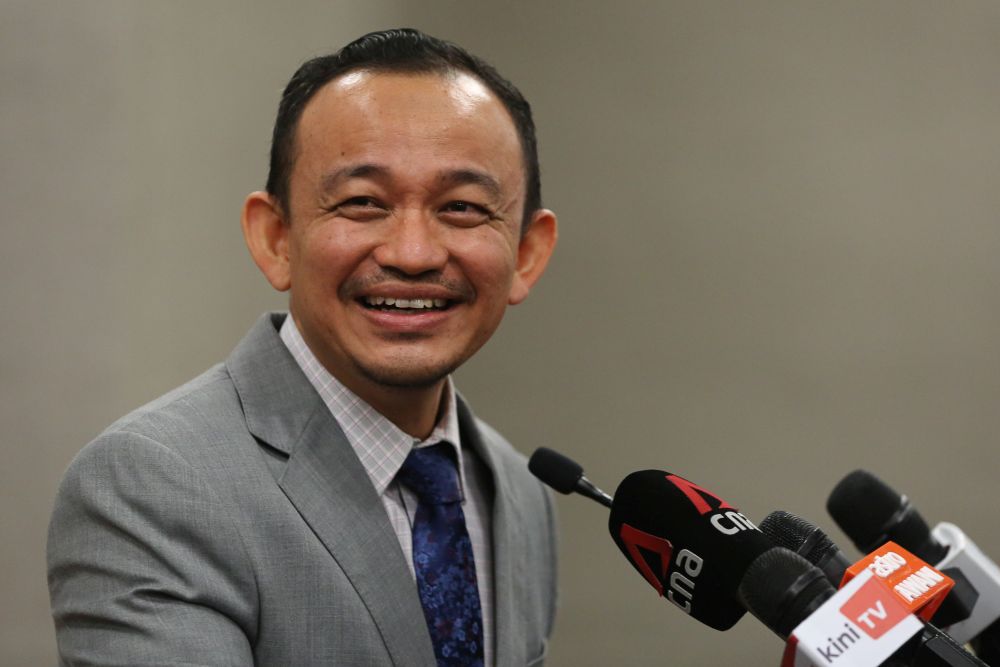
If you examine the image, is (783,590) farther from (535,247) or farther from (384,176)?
(535,247)

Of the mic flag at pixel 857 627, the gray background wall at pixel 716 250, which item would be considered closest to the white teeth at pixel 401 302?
the mic flag at pixel 857 627

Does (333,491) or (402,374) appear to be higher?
(402,374)

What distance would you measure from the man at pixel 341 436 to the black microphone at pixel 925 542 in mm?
518

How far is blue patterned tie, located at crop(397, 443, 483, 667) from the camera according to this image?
1.47m

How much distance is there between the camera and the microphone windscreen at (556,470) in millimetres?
1482

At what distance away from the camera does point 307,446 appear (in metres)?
1.47

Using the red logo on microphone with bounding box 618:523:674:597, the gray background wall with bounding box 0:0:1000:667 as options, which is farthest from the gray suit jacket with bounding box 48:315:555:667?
the gray background wall with bounding box 0:0:1000:667

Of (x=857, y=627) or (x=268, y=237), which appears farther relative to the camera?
(x=268, y=237)

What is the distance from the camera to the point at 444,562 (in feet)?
5.01

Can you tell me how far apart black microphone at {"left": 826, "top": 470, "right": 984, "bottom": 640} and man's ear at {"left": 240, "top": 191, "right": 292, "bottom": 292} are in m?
0.85

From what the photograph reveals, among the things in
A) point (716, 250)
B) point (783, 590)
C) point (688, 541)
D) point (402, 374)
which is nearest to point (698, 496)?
point (688, 541)

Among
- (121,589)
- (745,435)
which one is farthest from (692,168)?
(121,589)

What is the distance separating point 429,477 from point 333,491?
19 cm

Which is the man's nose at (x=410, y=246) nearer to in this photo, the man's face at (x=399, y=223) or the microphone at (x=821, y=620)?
the man's face at (x=399, y=223)
